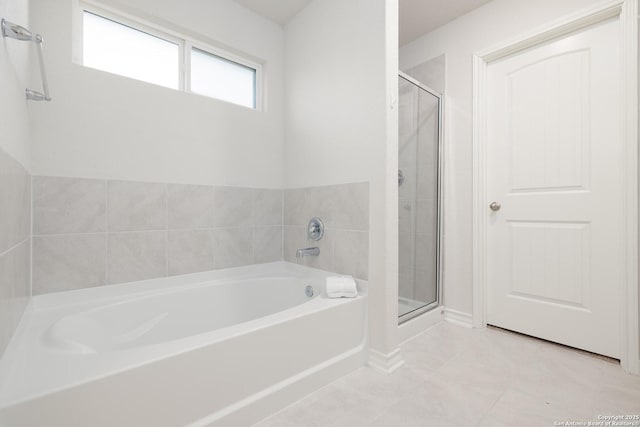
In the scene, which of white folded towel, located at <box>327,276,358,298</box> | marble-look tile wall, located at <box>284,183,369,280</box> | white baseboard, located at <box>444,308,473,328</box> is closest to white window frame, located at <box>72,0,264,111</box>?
marble-look tile wall, located at <box>284,183,369,280</box>

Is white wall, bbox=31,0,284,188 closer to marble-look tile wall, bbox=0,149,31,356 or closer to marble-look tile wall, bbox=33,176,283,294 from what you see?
marble-look tile wall, bbox=33,176,283,294

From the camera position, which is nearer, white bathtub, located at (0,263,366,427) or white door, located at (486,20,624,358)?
white bathtub, located at (0,263,366,427)

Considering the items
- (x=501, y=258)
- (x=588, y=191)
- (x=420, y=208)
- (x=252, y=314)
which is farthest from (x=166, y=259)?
(x=588, y=191)

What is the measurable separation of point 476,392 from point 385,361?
43 cm

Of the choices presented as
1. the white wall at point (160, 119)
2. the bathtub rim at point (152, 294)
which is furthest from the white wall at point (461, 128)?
the white wall at point (160, 119)

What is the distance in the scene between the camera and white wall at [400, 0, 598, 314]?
204 cm

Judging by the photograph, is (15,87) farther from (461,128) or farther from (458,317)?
(458,317)

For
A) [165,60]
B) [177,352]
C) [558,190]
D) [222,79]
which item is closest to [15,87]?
[165,60]

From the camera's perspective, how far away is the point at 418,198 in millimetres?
2150

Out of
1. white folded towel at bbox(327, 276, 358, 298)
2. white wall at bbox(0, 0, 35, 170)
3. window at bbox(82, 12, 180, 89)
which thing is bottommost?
white folded towel at bbox(327, 276, 358, 298)

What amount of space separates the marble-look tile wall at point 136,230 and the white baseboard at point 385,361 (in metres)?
1.03

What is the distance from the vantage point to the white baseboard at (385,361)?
1.50 metres

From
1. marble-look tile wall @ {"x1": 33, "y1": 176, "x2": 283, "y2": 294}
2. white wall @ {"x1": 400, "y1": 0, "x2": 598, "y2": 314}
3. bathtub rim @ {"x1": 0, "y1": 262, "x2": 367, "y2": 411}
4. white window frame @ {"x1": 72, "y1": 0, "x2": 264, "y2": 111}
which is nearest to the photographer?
bathtub rim @ {"x1": 0, "y1": 262, "x2": 367, "y2": 411}

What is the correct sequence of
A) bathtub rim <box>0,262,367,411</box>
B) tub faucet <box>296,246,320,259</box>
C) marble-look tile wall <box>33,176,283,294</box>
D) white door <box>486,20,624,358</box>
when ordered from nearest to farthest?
bathtub rim <box>0,262,367,411</box>, marble-look tile wall <box>33,176,283,294</box>, white door <box>486,20,624,358</box>, tub faucet <box>296,246,320,259</box>
